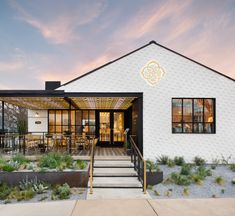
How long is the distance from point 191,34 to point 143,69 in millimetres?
5305

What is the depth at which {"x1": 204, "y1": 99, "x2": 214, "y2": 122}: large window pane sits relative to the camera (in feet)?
38.9

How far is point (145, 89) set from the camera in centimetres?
1138

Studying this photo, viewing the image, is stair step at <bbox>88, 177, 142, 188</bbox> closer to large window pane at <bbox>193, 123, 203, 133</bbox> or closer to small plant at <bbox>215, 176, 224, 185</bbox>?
small plant at <bbox>215, 176, 224, 185</bbox>

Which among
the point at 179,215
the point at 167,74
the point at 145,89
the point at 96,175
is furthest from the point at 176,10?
the point at 179,215

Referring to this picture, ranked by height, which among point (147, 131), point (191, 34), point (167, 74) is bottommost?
point (147, 131)

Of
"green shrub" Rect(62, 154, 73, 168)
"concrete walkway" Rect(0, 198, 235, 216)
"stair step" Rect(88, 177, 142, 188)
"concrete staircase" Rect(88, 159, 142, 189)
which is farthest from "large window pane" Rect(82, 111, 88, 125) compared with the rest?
"concrete walkway" Rect(0, 198, 235, 216)

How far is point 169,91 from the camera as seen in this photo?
11508mm

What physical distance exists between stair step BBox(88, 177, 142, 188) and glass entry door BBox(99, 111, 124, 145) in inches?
315

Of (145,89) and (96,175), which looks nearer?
(96,175)

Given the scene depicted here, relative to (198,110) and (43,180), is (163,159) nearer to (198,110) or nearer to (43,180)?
(198,110)

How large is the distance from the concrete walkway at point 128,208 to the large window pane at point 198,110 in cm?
520

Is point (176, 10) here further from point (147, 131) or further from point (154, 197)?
point (154, 197)

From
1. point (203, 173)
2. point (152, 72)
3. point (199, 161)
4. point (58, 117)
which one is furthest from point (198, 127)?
point (58, 117)

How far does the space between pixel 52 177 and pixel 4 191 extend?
1.56 meters
